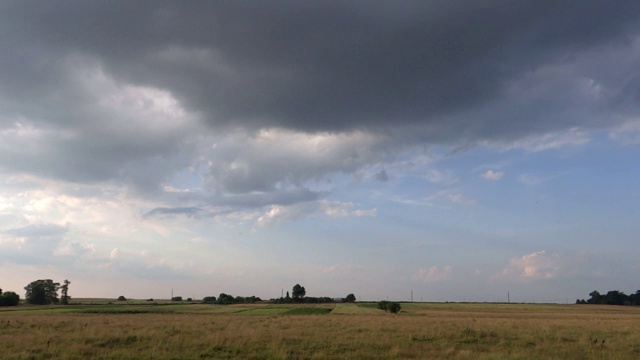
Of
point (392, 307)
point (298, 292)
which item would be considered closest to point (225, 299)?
point (298, 292)

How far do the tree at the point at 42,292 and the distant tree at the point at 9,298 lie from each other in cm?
3333

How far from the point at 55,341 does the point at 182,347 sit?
21.7 feet

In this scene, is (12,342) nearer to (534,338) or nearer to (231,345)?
(231,345)

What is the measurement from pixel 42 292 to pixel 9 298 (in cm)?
3708

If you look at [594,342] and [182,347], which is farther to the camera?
[594,342]

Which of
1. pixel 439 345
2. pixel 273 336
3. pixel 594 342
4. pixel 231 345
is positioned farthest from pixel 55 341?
pixel 594 342

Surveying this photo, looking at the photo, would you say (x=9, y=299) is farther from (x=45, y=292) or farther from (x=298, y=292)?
(x=298, y=292)

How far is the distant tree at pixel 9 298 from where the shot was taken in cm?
12838

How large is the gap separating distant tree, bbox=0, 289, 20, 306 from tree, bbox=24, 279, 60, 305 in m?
33.3

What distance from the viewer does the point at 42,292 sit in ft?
545

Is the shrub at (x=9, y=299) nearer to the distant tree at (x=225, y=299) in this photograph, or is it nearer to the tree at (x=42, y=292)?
the tree at (x=42, y=292)

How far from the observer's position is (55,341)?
23.6 metres

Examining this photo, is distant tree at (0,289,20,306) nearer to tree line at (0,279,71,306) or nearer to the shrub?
the shrub

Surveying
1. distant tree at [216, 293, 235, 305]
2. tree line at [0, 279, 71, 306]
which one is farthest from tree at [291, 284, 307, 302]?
tree line at [0, 279, 71, 306]
